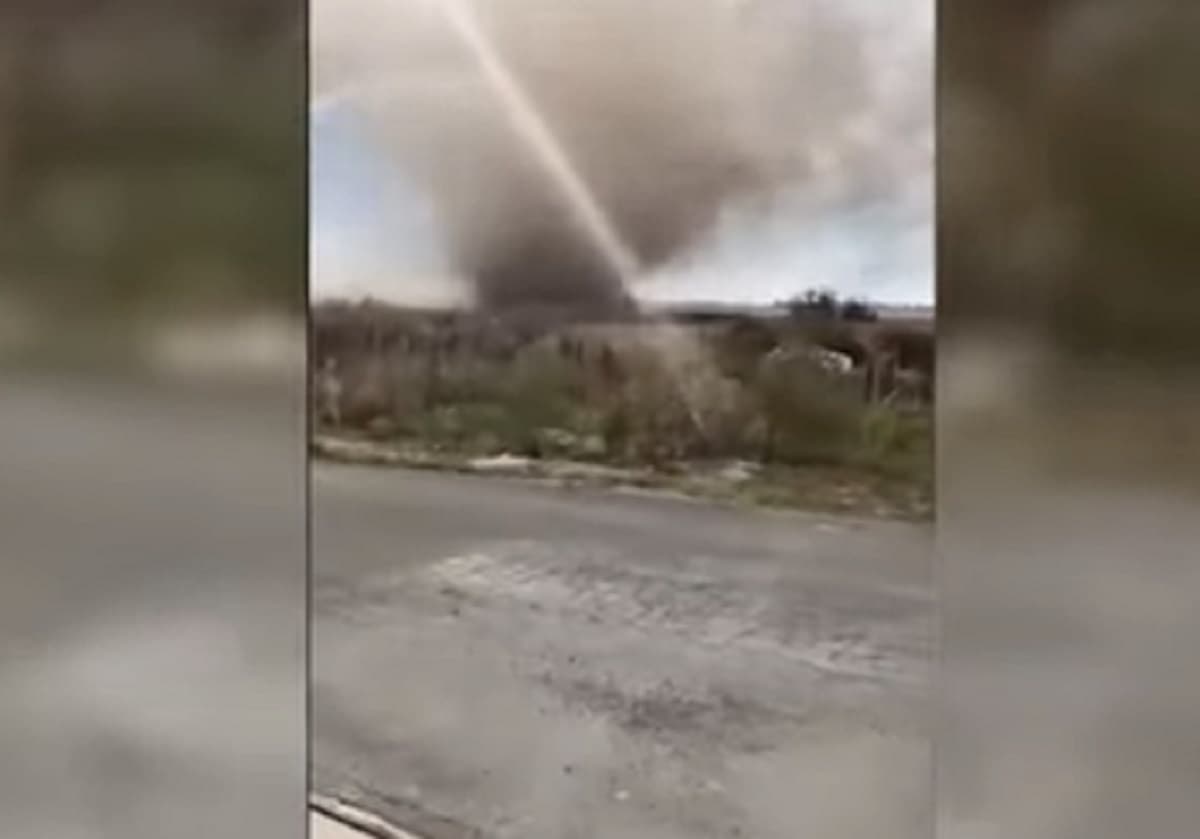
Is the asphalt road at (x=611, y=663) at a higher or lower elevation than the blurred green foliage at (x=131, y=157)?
lower

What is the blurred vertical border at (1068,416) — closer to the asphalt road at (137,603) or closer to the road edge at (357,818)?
the road edge at (357,818)

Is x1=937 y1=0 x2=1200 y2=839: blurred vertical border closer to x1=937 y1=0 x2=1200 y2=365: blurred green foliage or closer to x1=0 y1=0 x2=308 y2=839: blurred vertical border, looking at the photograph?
x1=937 y1=0 x2=1200 y2=365: blurred green foliage

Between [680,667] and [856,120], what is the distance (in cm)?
52

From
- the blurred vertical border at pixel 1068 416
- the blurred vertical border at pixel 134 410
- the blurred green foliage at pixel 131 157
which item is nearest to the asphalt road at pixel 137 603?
the blurred vertical border at pixel 134 410

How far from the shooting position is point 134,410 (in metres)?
1.68

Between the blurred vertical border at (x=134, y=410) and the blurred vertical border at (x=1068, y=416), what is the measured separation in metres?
0.70

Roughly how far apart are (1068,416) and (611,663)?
1.55 ft

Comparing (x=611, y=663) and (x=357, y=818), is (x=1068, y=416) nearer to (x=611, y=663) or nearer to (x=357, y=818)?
(x=611, y=663)

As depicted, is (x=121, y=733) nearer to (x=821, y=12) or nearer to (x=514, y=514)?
(x=514, y=514)

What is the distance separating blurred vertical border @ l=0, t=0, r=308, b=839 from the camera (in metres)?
1.65

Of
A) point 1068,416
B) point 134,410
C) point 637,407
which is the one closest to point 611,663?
point 637,407

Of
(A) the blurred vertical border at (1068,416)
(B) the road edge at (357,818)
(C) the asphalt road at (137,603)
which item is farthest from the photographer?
(C) the asphalt road at (137,603)

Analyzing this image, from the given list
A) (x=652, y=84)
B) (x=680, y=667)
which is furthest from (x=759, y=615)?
(x=652, y=84)

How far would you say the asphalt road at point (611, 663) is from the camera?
55.6 inches
